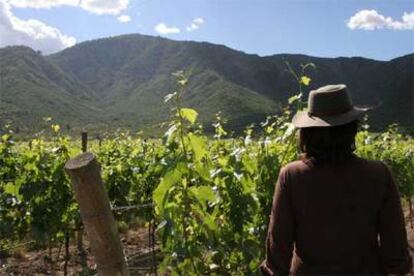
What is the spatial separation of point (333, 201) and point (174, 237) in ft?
3.97

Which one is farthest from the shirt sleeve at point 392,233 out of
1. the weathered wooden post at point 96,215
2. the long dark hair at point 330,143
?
the weathered wooden post at point 96,215

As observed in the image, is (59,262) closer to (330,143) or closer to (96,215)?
(96,215)

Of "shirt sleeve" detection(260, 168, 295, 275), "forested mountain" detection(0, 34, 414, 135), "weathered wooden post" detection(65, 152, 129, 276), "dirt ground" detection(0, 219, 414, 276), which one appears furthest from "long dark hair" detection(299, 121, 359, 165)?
"forested mountain" detection(0, 34, 414, 135)

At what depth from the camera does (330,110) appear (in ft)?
8.18

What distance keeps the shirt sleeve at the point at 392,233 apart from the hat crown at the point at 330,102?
0.31 metres

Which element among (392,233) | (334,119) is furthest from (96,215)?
(392,233)

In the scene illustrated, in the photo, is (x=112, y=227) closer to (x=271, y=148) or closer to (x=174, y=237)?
(x=174, y=237)

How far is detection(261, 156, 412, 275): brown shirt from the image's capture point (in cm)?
241

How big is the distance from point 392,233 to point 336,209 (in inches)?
10.2

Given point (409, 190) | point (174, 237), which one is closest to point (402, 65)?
point (409, 190)

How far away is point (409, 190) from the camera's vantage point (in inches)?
510

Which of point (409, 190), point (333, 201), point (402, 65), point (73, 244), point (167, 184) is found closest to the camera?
point (333, 201)

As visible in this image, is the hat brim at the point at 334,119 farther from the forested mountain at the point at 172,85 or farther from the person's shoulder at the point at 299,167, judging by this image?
the forested mountain at the point at 172,85

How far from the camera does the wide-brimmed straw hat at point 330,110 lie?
2.44 metres
